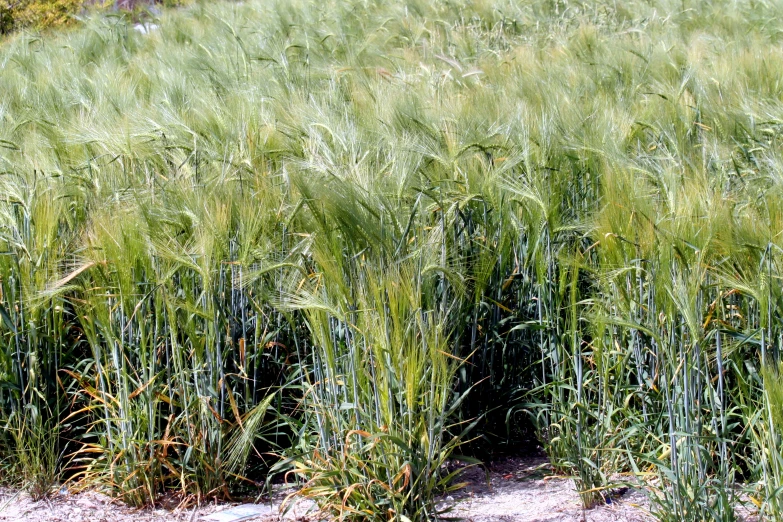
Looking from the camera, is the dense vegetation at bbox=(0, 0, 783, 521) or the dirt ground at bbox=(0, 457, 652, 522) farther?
the dirt ground at bbox=(0, 457, 652, 522)

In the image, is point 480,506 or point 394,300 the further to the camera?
point 480,506

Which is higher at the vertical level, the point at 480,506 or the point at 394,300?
the point at 394,300

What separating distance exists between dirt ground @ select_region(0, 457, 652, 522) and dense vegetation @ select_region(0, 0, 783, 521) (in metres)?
0.07

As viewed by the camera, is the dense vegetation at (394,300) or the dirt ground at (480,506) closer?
the dense vegetation at (394,300)

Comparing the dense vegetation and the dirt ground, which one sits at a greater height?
the dense vegetation

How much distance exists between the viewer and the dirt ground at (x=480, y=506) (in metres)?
2.45

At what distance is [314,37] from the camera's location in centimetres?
678

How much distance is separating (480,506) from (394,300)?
0.76 meters

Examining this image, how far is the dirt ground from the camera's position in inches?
96.3

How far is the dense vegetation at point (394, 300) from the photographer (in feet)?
7.23

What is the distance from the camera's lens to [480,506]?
100 inches

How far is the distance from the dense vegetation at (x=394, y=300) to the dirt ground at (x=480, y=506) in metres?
0.07

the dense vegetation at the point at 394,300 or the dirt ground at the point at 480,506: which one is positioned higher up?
the dense vegetation at the point at 394,300

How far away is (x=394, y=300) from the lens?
7.04ft
